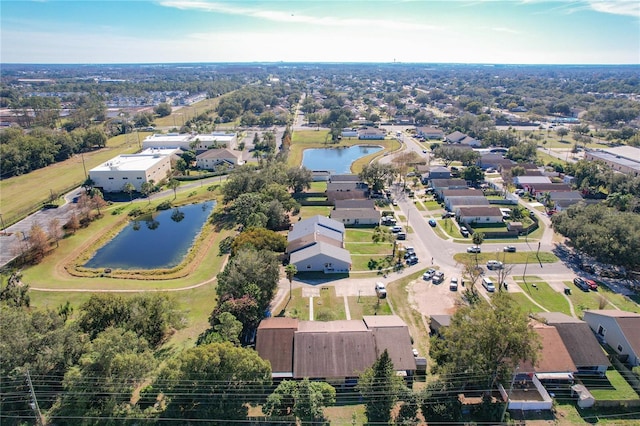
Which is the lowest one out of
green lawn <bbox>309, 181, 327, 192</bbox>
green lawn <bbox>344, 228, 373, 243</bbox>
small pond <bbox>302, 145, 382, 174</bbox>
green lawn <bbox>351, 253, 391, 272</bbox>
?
green lawn <bbox>351, 253, 391, 272</bbox>

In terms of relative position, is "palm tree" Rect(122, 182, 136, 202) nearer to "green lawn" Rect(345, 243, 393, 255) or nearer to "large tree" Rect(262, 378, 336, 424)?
"green lawn" Rect(345, 243, 393, 255)

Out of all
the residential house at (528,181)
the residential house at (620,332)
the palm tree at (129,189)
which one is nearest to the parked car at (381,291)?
the residential house at (620,332)

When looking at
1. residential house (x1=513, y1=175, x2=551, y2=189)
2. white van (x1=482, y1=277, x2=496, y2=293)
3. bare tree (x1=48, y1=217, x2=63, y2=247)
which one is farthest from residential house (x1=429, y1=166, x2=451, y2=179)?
bare tree (x1=48, y1=217, x2=63, y2=247)

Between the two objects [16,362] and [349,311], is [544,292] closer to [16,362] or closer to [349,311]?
[349,311]

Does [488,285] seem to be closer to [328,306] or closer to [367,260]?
[367,260]

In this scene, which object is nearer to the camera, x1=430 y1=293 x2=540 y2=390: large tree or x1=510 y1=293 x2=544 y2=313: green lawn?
x1=430 y1=293 x2=540 y2=390: large tree

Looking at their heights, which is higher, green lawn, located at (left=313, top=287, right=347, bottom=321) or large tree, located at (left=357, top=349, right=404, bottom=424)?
large tree, located at (left=357, top=349, right=404, bottom=424)

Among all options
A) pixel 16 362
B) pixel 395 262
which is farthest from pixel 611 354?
pixel 16 362

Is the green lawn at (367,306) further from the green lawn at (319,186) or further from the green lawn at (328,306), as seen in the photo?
the green lawn at (319,186)
